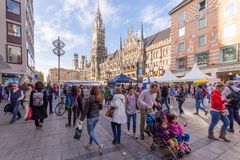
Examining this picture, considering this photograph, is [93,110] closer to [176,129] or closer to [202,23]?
[176,129]

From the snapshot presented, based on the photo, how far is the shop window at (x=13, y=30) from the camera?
20.0m

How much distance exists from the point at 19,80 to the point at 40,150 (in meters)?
22.3

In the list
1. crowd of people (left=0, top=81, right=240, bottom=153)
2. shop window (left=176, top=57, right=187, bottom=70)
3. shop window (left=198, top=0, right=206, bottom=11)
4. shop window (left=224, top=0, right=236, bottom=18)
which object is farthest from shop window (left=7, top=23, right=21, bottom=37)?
shop window (left=224, top=0, right=236, bottom=18)

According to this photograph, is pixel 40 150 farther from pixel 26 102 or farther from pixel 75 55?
pixel 75 55

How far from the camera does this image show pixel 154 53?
179 feet

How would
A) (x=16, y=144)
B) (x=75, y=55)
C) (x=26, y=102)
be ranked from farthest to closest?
(x=75, y=55) < (x=26, y=102) < (x=16, y=144)

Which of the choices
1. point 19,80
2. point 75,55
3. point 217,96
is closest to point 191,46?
point 217,96

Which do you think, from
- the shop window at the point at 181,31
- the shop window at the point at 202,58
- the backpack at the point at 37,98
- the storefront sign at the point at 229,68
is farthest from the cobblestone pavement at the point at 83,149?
the shop window at the point at 181,31

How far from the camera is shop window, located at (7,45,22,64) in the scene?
19.9 m

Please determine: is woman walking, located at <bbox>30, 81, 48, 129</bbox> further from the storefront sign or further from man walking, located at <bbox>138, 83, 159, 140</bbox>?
the storefront sign

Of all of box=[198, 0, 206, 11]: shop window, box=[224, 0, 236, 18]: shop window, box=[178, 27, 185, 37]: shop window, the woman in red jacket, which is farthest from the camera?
box=[178, 27, 185, 37]: shop window

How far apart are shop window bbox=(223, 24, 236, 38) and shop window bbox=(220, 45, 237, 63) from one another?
1.71m

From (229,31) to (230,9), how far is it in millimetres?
3164

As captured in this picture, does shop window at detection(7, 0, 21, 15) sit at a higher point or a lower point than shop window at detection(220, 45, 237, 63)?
higher
